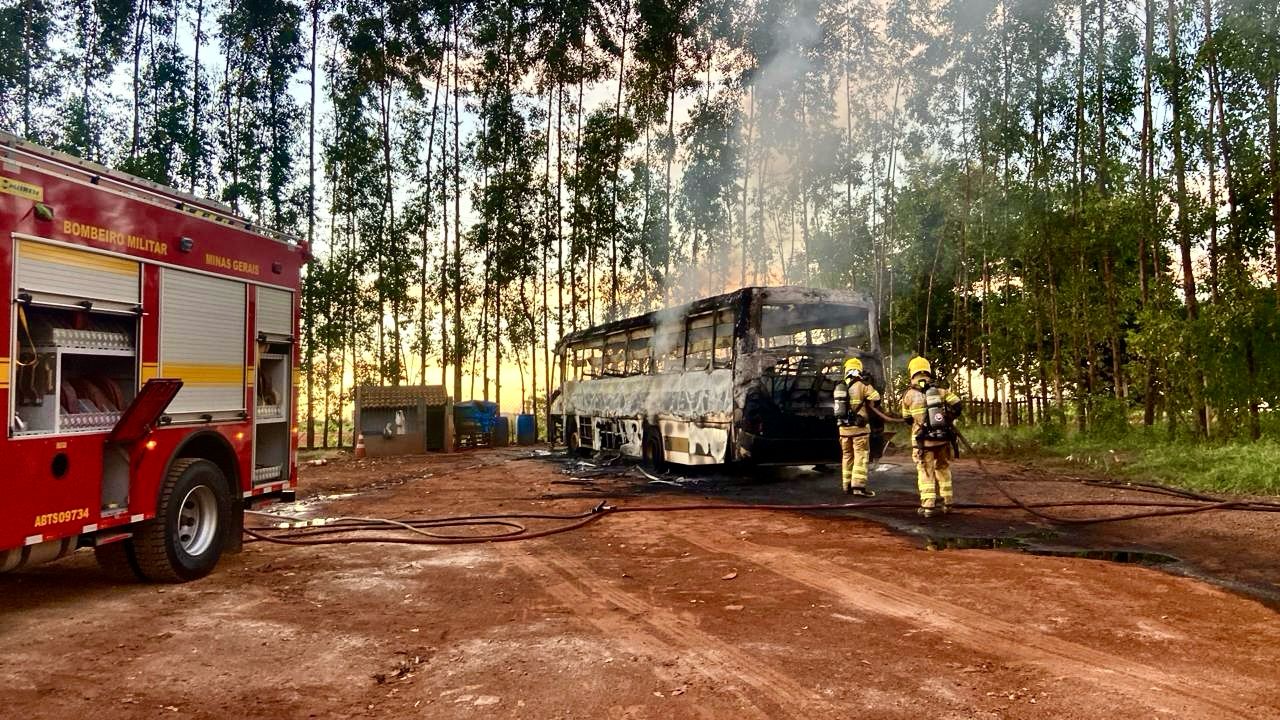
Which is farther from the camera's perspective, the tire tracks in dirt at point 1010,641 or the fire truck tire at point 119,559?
the fire truck tire at point 119,559

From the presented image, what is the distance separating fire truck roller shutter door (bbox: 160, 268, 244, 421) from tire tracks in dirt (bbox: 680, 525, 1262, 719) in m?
4.72

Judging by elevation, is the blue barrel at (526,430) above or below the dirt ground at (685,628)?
above

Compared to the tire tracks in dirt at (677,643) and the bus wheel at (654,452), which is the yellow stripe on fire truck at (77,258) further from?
the bus wheel at (654,452)

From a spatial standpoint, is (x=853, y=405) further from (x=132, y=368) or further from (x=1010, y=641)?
(x=132, y=368)

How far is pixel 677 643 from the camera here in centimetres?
460

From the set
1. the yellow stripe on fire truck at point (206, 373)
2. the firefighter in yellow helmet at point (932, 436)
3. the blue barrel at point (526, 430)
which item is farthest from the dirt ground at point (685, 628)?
the blue barrel at point (526, 430)

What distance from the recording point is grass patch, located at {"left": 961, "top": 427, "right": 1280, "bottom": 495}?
35.6ft

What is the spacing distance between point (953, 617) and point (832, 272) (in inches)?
1216

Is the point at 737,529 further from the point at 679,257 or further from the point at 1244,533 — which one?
the point at 679,257

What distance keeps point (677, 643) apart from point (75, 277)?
4.61 meters

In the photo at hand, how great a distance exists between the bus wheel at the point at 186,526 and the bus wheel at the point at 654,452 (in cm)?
870

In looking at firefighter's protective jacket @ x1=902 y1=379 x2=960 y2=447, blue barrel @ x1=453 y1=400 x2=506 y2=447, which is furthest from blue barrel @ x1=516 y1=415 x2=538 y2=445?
firefighter's protective jacket @ x1=902 y1=379 x2=960 y2=447

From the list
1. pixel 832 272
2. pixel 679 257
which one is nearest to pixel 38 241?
pixel 679 257

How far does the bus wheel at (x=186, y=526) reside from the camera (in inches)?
236
